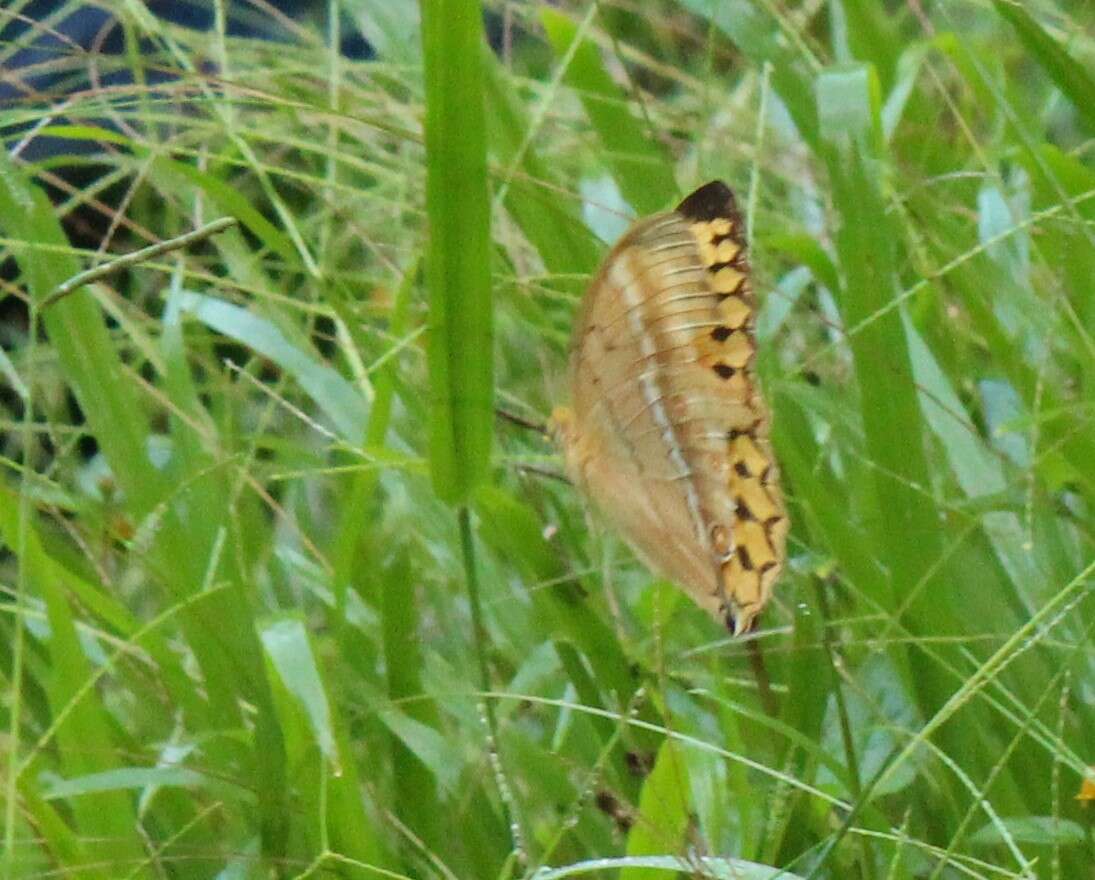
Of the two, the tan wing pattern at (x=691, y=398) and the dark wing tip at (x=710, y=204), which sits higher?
the dark wing tip at (x=710, y=204)

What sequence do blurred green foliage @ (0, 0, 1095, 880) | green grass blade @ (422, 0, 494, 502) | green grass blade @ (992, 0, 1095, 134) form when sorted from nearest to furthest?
green grass blade @ (422, 0, 494, 502) < blurred green foliage @ (0, 0, 1095, 880) < green grass blade @ (992, 0, 1095, 134)

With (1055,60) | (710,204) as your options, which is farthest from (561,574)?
(1055,60)

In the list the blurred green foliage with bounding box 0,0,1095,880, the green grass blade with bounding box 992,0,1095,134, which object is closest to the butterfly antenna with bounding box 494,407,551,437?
the blurred green foliage with bounding box 0,0,1095,880

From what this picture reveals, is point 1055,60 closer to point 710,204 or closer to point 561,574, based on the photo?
point 710,204

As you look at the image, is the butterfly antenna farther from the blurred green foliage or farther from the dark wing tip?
the dark wing tip

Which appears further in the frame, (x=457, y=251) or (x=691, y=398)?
(x=691, y=398)

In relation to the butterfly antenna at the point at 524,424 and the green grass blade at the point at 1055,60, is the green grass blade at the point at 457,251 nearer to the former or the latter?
the butterfly antenna at the point at 524,424

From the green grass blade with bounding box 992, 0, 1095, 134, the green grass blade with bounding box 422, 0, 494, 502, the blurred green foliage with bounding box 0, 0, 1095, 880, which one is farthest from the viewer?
the green grass blade with bounding box 992, 0, 1095, 134

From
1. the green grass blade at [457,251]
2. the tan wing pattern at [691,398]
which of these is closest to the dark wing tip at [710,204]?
the tan wing pattern at [691,398]
